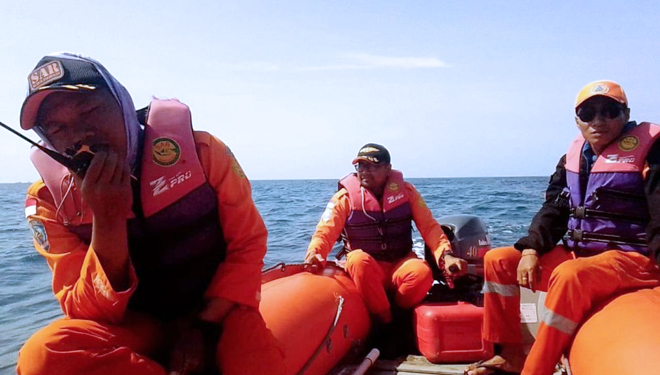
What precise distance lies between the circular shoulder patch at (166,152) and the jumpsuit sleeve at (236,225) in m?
0.08

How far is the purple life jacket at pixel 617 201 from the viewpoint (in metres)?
2.45

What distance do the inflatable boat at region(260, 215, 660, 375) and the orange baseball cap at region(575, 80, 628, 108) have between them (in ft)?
3.12

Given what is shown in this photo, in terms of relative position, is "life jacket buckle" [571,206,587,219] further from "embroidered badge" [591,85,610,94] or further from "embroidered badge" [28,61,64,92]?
Answer: "embroidered badge" [28,61,64,92]

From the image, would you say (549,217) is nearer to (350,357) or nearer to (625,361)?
(625,361)

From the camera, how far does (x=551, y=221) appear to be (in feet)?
9.18

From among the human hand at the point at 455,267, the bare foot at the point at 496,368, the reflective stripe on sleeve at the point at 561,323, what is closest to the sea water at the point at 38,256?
the human hand at the point at 455,267

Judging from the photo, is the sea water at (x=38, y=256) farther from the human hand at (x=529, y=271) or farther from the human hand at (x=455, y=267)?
the human hand at (x=529, y=271)

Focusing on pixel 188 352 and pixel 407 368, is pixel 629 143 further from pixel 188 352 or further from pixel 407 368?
pixel 188 352

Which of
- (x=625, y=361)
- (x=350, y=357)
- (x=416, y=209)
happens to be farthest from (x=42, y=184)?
(x=416, y=209)

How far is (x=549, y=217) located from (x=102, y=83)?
7.40 feet

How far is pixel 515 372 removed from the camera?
8.88ft

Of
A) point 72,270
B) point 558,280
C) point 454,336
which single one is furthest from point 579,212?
point 72,270

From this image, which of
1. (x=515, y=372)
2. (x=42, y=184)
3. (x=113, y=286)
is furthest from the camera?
(x=515, y=372)

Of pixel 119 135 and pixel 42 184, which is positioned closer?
pixel 119 135
